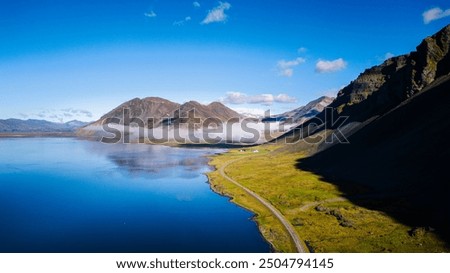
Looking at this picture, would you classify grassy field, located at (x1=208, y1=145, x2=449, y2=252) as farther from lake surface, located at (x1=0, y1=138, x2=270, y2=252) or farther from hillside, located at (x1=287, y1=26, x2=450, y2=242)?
lake surface, located at (x1=0, y1=138, x2=270, y2=252)

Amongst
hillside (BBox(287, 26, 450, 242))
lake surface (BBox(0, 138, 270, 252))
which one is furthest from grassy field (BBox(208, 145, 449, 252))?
lake surface (BBox(0, 138, 270, 252))

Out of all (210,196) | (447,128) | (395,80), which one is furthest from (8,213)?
(395,80)

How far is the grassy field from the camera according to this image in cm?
6336

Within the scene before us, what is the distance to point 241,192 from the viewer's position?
389 ft

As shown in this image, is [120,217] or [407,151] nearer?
[120,217]

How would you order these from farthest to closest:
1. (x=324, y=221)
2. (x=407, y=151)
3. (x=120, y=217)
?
(x=407, y=151) → (x=120, y=217) → (x=324, y=221)

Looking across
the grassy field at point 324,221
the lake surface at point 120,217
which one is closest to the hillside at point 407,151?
the grassy field at point 324,221

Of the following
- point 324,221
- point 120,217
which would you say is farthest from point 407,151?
point 120,217

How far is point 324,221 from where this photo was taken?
80188 mm

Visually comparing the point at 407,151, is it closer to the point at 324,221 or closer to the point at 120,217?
the point at 324,221

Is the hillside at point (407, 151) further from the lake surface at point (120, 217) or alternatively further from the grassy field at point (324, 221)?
the lake surface at point (120, 217)

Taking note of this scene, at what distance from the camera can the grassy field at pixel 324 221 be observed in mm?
63363

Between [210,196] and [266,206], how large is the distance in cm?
2566
